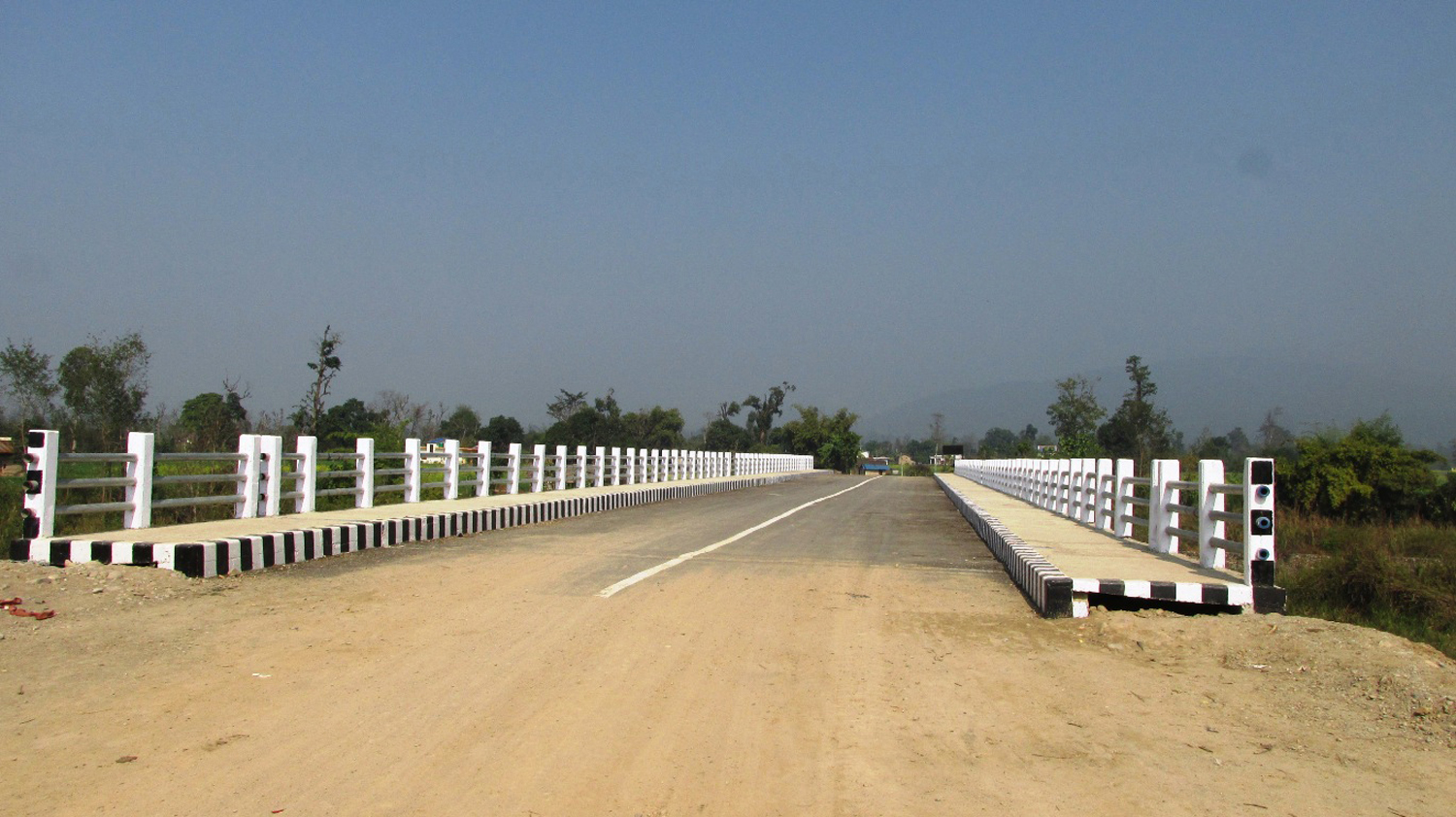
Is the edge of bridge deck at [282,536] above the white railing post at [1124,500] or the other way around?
the other way around

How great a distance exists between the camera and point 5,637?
620 centimetres

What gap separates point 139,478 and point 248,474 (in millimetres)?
1866

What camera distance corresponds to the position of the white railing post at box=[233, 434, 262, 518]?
1191 centimetres

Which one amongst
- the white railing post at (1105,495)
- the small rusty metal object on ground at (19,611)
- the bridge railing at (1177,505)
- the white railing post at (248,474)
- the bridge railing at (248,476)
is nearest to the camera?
the small rusty metal object on ground at (19,611)

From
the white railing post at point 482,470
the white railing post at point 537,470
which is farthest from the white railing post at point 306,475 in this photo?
the white railing post at point 537,470

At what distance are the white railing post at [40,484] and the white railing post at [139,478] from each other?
947 millimetres

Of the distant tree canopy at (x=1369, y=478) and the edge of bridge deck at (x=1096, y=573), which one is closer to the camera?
the edge of bridge deck at (x=1096, y=573)

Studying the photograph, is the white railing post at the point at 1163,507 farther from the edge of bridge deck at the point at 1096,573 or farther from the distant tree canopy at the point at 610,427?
the distant tree canopy at the point at 610,427

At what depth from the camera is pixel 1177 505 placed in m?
10.2

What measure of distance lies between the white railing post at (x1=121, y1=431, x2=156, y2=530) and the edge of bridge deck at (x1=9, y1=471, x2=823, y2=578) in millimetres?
233

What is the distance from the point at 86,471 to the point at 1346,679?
22133 millimetres

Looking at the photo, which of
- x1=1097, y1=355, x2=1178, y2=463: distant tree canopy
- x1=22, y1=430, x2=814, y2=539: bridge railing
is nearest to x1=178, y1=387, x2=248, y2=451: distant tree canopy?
x1=22, y1=430, x2=814, y2=539: bridge railing

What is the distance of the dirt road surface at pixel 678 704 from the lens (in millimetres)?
3928

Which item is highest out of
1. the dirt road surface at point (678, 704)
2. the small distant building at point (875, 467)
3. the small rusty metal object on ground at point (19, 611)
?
the small rusty metal object on ground at point (19, 611)
